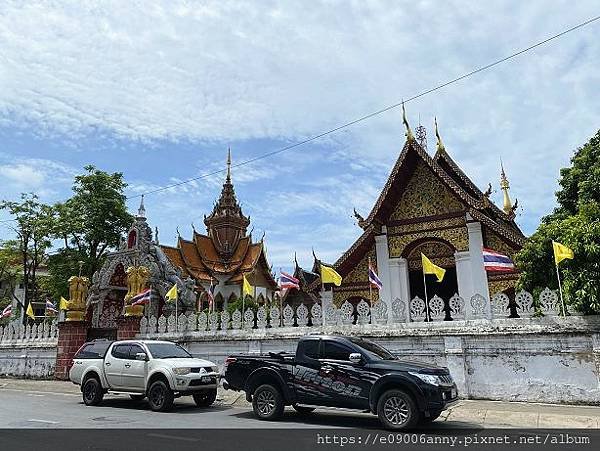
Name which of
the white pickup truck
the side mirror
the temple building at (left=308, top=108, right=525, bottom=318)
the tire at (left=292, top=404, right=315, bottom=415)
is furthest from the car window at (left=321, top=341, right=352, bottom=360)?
the temple building at (left=308, top=108, right=525, bottom=318)

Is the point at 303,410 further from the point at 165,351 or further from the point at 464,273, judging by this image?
the point at 464,273

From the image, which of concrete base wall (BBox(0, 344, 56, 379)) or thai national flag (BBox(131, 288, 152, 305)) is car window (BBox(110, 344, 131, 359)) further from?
concrete base wall (BBox(0, 344, 56, 379))

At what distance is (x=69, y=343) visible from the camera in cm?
1930

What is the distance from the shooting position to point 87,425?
30.3 feet

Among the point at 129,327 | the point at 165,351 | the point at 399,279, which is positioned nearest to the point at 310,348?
the point at 165,351

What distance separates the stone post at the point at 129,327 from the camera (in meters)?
17.6

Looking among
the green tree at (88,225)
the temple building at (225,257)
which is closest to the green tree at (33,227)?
the green tree at (88,225)

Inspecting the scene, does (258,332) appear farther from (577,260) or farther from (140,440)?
(577,260)

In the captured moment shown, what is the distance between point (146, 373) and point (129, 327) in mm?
Result: 6262

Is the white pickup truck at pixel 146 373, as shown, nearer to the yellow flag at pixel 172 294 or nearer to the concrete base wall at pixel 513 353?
the yellow flag at pixel 172 294

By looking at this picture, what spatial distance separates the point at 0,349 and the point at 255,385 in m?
18.0

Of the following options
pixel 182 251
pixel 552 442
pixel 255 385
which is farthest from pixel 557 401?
pixel 182 251

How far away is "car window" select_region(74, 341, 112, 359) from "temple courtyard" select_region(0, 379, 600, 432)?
4.01 feet

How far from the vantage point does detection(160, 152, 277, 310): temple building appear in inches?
1672
